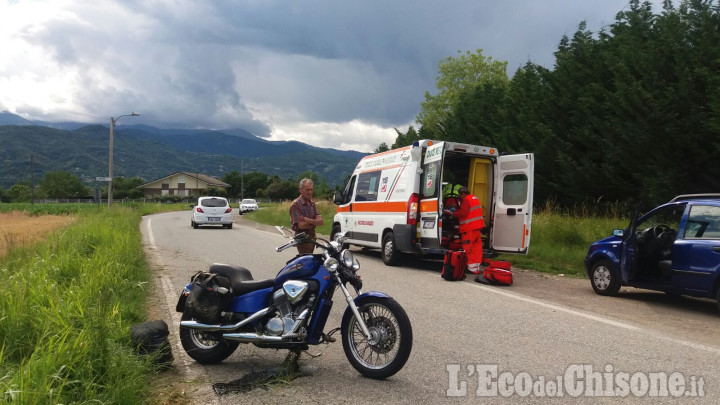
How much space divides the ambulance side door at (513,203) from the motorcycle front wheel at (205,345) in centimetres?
760

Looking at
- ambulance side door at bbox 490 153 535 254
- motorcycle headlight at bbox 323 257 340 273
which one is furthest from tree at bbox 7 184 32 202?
motorcycle headlight at bbox 323 257 340 273

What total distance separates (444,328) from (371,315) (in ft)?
6.16

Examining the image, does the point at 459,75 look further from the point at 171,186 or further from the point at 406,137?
the point at 171,186

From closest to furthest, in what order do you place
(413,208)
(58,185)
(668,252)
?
(668,252)
(413,208)
(58,185)

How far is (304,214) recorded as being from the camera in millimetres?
7363

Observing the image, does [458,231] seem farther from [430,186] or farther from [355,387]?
[355,387]

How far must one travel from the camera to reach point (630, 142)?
47.8 ft

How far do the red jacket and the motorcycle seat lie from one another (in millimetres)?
6094

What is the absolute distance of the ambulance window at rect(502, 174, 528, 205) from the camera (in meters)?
11.3

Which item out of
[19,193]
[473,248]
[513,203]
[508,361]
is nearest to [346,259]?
[508,361]

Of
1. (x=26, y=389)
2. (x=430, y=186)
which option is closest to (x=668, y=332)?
(x=430, y=186)

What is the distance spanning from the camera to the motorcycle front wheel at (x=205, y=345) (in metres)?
4.91

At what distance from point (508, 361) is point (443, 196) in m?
7.05

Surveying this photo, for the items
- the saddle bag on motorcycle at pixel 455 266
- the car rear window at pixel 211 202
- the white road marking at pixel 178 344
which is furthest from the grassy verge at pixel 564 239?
the car rear window at pixel 211 202
